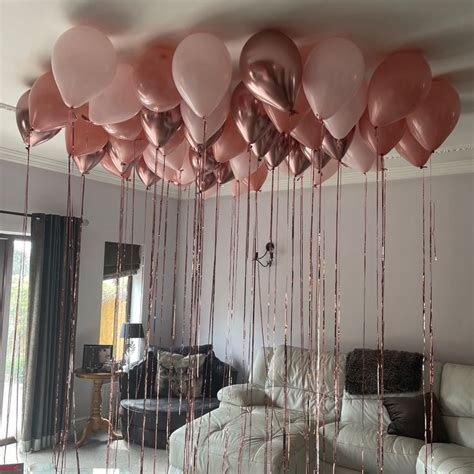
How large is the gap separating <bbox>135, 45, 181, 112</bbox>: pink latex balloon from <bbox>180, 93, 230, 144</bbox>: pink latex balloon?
75 mm

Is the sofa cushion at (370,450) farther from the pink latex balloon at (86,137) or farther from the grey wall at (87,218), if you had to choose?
the grey wall at (87,218)

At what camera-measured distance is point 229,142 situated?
1843 mm

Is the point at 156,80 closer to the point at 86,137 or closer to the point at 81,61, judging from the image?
the point at 81,61

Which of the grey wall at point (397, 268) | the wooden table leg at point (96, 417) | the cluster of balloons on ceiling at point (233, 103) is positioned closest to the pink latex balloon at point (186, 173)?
the cluster of balloons on ceiling at point (233, 103)

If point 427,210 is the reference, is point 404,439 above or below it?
below

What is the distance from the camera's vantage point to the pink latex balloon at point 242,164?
6.75ft

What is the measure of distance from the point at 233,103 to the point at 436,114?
0.75 metres

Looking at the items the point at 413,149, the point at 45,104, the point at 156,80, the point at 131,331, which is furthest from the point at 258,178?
the point at 131,331

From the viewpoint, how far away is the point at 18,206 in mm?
3350

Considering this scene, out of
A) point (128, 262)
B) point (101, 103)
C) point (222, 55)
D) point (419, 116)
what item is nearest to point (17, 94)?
point (101, 103)

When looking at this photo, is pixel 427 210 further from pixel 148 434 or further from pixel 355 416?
pixel 148 434

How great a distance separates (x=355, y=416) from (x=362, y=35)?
2.51 m

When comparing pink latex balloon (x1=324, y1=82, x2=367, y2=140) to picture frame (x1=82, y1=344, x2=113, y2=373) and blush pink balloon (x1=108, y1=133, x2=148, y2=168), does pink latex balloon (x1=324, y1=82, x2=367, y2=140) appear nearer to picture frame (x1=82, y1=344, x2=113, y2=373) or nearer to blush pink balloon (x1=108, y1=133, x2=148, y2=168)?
blush pink balloon (x1=108, y1=133, x2=148, y2=168)

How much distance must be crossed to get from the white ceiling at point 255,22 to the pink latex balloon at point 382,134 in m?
0.23
